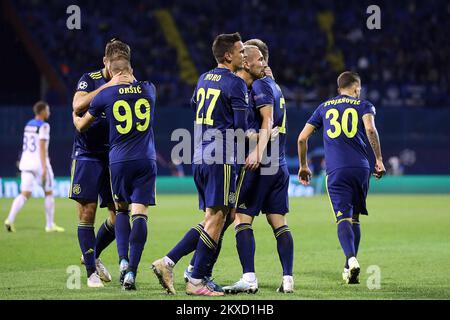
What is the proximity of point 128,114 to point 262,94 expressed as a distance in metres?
1.29

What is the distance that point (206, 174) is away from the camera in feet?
27.0

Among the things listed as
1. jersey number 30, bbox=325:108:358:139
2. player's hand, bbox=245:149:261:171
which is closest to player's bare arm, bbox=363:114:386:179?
jersey number 30, bbox=325:108:358:139

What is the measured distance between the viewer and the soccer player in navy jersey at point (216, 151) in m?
8.16

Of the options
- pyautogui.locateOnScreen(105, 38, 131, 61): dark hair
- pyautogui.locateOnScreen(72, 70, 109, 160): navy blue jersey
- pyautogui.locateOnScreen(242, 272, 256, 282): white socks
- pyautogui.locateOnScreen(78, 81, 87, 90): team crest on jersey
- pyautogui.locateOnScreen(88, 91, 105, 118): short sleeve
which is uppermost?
pyautogui.locateOnScreen(105, 38, 131, 61): dark hair

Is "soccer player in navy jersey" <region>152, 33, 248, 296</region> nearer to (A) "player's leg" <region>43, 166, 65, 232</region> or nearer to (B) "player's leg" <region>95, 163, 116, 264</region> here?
(B) "player's leg" <region>95, 163, 116, 264</region>

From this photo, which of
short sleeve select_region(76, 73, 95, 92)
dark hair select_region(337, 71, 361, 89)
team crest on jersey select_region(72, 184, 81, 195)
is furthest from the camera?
dark hair select_region(337, 71, 361, 89)

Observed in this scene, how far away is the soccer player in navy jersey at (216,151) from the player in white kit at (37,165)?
300 inches

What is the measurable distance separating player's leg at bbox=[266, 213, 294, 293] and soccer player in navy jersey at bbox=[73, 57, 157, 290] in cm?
123

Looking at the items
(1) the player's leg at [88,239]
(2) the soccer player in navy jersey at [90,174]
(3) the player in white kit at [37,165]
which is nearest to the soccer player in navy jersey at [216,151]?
(1) the player's leg at [88,239]

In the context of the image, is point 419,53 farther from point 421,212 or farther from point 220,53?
point 220,53

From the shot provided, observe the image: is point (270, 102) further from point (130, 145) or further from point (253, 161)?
point (130, 145)

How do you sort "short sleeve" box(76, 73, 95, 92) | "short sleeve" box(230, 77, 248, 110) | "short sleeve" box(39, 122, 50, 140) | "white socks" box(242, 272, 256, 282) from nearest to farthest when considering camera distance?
"short sleeve" box(230, 77, 248, 110)
"white socks" box(242, 272, 256, 282)
"short sleeve" box(76, 73, 95, 92)
"short sleeve" box(39, 122, 50, 140)

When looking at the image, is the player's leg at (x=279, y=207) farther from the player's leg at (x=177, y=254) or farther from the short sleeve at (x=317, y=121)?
the short sleeve at (x=317, y=121)

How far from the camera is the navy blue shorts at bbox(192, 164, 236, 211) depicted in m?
8.15
